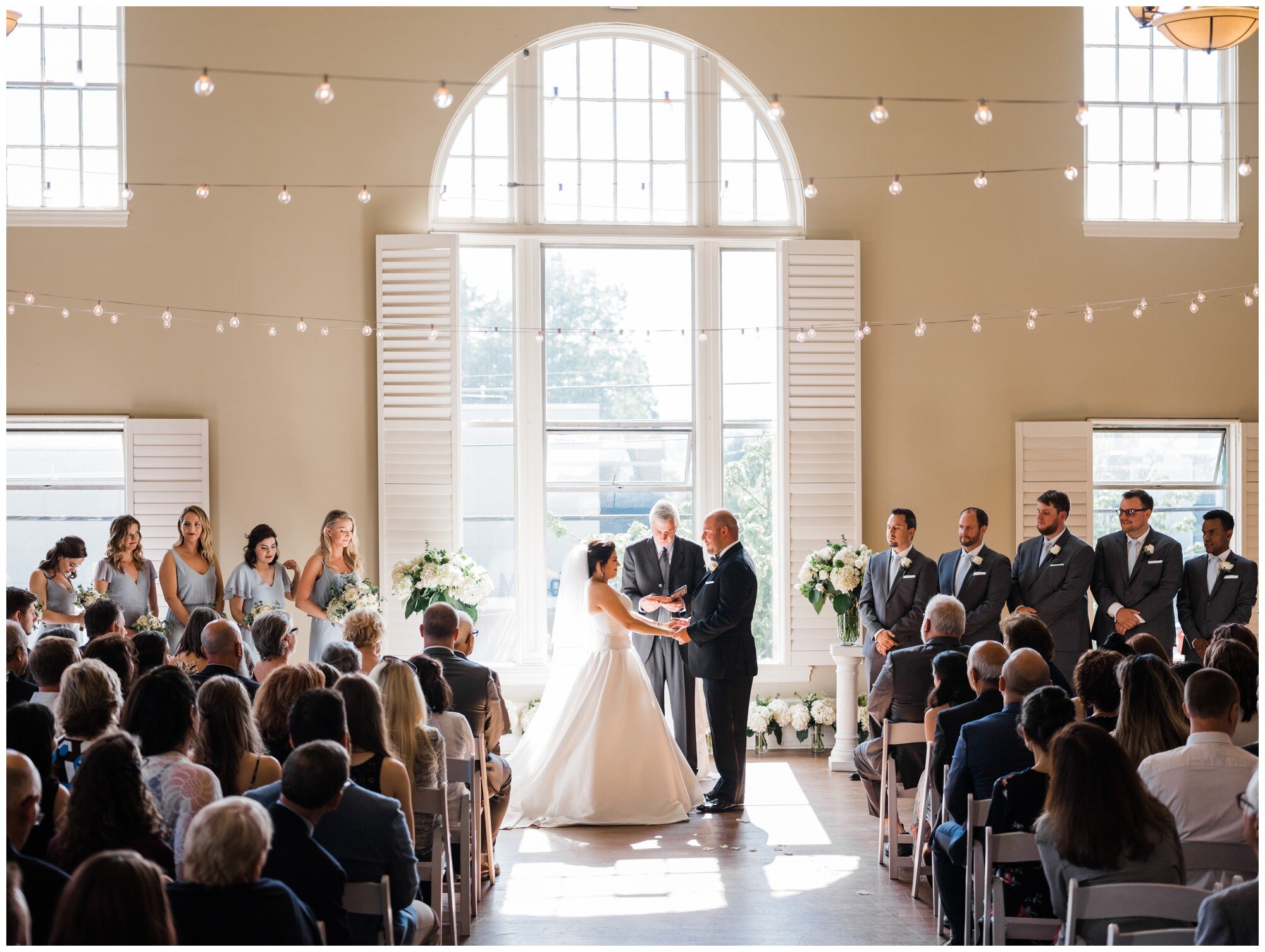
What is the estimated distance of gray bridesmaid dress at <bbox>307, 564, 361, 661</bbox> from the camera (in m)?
7.64

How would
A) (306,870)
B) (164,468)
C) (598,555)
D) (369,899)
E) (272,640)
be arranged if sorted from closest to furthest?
(306,870), (369,899), (272,640), (598,555), (164,468)

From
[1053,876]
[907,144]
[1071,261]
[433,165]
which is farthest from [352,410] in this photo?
[1053,876]

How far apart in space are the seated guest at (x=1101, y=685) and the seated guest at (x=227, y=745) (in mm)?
2888

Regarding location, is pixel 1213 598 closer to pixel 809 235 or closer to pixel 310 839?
pixel 809 235

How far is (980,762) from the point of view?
435cm

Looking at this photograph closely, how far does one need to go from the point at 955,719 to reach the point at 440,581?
4.03 m

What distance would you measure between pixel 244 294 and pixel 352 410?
3.65ft

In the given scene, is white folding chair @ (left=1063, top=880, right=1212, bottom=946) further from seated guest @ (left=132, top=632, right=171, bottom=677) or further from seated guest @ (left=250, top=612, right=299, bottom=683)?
seated guest @ (left=132, top=632, right=171, bottom=677)

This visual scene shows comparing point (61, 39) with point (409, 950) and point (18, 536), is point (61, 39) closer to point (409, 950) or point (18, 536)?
point (18, 536)

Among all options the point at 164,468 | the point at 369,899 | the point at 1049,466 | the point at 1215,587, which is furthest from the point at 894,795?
the point at 164,468

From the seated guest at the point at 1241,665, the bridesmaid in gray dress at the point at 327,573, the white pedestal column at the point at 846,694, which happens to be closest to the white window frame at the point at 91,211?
the bridesmaid in gray dress at the point at 327,573

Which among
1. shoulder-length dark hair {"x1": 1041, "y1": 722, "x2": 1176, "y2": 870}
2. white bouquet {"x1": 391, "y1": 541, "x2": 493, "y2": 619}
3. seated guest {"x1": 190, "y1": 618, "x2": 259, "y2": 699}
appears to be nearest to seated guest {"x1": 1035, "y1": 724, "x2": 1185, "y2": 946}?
shoulder-length dark hair {"x1": 1041, "y1": 722, "x2": 1176, "y2": 870}

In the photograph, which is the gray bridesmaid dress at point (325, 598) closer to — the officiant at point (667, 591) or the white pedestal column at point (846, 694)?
the officiant at point (667, 591)

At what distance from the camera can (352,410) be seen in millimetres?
8508
